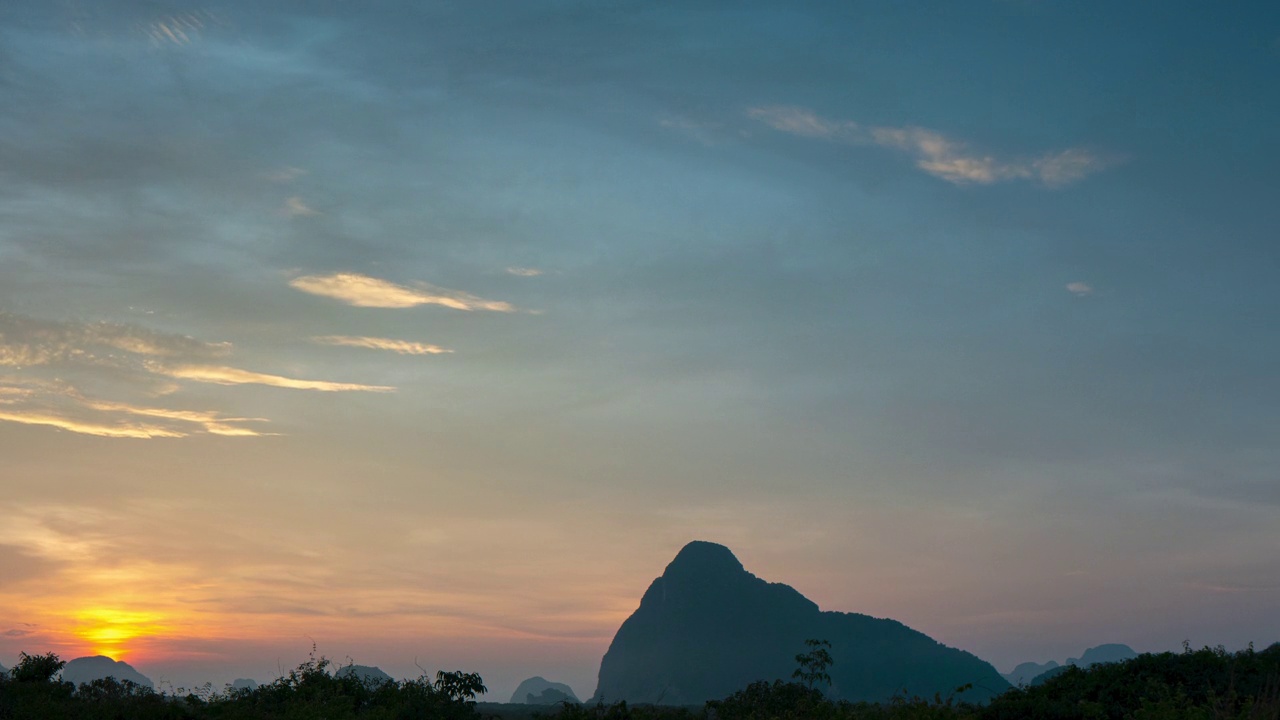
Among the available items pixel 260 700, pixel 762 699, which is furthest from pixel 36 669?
pixel 762 699

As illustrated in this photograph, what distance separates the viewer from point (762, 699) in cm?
3256

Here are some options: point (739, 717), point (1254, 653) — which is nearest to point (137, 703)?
point (739, 717)

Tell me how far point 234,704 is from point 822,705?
59.6 ft

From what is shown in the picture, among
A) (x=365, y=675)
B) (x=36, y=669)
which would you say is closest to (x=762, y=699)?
(x=365, y=675)

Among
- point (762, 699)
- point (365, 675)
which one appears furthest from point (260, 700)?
point (762, 699)

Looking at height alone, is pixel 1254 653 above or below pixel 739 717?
above

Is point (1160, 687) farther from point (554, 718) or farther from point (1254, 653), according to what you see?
point (554, 718)

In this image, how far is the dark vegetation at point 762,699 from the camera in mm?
23844

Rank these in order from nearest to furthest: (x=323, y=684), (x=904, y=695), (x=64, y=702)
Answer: (x=904, y=695) → (x=64, y=702) → (x=323, y=684)

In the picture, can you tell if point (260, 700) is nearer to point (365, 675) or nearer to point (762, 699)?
point (365, 675)

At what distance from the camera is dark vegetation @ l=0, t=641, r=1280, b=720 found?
2384 cm

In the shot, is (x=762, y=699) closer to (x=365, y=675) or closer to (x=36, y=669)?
(x=365, y=675)

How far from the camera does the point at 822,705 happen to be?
90.0 feet

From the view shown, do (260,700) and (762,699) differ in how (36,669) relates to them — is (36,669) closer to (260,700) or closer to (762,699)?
(260,700)
